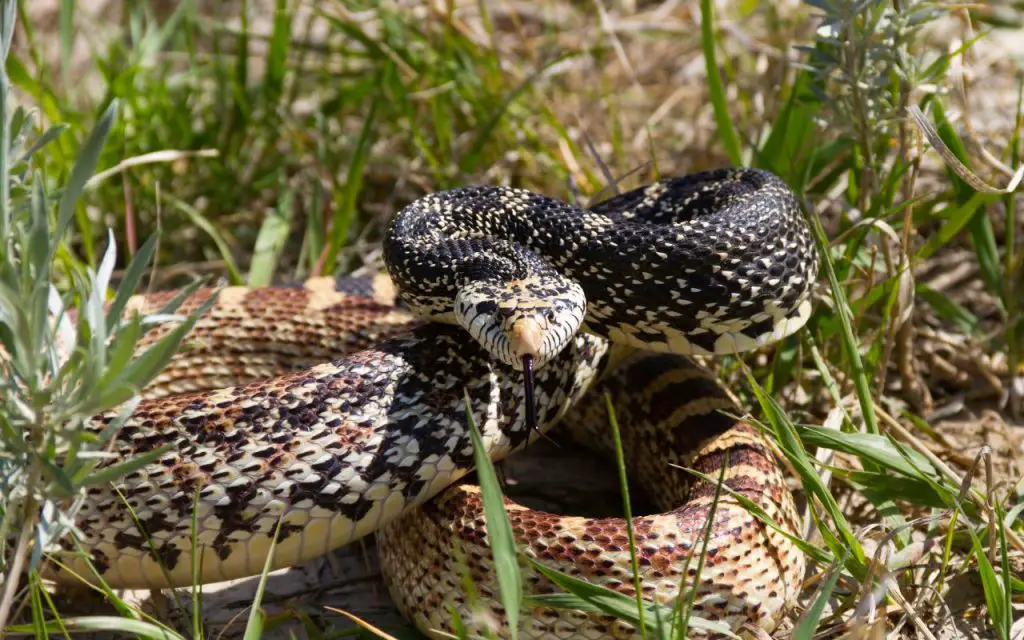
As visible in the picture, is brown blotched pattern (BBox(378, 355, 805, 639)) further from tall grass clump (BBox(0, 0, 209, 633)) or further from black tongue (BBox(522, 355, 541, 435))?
tall grass clump (BBox(0, 0, 209, 633))

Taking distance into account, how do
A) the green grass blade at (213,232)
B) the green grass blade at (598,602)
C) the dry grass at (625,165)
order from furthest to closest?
1. the green grass blade at (213,232)
2. the dry grass at (625,165)
3. the green grass blade at (598,602)

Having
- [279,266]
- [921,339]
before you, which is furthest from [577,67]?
[921,339]

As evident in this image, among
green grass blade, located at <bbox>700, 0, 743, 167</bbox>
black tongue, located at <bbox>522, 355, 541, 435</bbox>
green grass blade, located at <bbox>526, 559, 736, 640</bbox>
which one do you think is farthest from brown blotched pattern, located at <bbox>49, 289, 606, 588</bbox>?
green grass blade, located at <bbox>700, 0, 743, 167</bbox>

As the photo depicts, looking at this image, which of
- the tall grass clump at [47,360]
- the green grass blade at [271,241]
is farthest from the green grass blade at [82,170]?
the green grass blade at [271,241]

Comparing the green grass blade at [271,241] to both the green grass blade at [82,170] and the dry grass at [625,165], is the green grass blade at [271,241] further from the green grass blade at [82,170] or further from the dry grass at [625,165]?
the green grass blade at [82,170]

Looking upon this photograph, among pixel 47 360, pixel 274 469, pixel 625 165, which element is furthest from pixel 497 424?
pixel 625 165

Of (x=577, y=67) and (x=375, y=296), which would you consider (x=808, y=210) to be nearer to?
(x=375, y=296)
